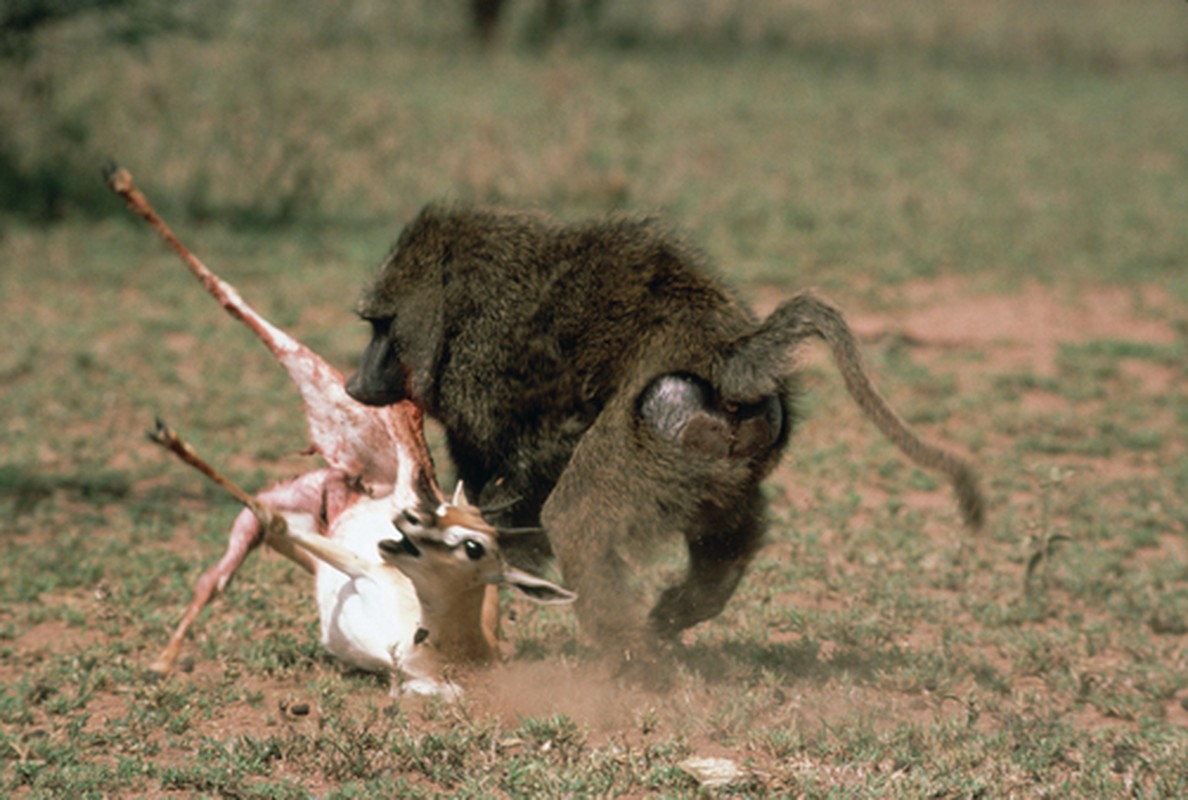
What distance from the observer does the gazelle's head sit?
3.89 m

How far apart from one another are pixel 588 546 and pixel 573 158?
22.4 feet

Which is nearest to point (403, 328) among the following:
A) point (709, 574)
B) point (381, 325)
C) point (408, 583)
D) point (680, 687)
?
point (381, 325)

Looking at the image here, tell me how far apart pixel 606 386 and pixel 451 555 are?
0.71 meters

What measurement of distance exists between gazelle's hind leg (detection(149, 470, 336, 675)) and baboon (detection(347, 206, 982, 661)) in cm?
35

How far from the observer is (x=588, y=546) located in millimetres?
4094

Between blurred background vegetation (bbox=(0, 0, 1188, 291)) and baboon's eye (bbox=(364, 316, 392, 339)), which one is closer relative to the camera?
baboon's eye (bbox=(364, 316, 392, 339))

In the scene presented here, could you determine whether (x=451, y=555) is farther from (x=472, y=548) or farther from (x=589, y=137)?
(x=589, y=137)

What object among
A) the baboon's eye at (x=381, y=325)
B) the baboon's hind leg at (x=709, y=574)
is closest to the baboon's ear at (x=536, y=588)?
the baboon's hind leg at (x=709, y=574)

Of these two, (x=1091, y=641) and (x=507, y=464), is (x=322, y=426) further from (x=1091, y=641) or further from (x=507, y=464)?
(x=1091, y=641)

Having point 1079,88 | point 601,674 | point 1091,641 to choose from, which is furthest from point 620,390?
point 1079,88

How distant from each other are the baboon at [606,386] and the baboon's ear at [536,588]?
177mm

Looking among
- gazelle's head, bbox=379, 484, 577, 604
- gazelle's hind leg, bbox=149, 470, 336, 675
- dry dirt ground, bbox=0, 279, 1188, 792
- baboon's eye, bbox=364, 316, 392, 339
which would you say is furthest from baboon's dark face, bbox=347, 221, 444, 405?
dry dirt ground, bbox=0, 279, 1188, 792

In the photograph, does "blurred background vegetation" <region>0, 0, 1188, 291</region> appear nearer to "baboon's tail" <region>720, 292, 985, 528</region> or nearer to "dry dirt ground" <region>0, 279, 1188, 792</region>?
"dry dirt ground" <region>0, 279, 1188, 792</region>

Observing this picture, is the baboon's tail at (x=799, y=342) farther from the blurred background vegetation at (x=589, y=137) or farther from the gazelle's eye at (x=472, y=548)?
the blurred background vegetation at (x=589, y=137)
